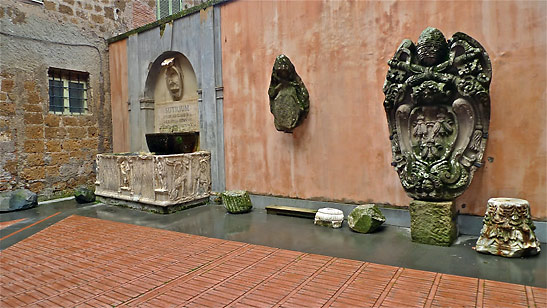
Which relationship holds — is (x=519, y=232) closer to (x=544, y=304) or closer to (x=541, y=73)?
(x=544, y=304)

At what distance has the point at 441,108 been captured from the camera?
3.98m

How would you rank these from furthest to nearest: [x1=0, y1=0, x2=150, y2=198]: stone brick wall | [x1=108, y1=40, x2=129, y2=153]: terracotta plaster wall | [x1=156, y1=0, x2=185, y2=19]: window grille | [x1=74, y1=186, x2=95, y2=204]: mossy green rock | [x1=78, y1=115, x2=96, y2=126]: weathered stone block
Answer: [x1=156, y1=0, x2=185, y2=19]: window grille
[x1=108, y1=40, x2=129, y2=153]: terracotta plaster wall
[x1=78, y1=115, x2=96, y2=126]: weathered stone block
[x1=74, y1=186, x2=95, y2=204]: mossy green rock
[x1=0, y1=0, x2=150, y2=198]: stone brick wall

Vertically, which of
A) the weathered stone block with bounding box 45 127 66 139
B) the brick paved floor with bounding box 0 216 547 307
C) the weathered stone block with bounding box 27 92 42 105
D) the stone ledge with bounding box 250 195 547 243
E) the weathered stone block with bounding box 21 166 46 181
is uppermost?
the weathered stone block with bounding box 27 92 42 105

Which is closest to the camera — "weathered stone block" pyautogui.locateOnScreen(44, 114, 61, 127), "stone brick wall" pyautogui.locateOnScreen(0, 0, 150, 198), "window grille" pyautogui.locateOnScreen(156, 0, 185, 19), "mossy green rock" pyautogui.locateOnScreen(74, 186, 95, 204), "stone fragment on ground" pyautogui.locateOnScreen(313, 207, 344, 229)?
"stone fragment on ground" pyautogui.locateOnScreen(313, 207, 344, 229)

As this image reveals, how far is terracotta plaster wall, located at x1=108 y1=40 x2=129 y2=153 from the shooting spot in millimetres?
8516

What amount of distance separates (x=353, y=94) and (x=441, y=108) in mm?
1355

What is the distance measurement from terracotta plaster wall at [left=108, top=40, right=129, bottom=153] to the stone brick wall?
0.48 ft

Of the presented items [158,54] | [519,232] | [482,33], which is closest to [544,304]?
[519,232]

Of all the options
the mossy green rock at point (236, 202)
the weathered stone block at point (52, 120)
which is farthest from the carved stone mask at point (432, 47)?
the weathered stone block at point (52, 120)

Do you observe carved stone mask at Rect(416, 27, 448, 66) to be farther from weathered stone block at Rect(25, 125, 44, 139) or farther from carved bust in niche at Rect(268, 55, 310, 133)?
weathered stone block at Rect(25, 125, 44, 139)

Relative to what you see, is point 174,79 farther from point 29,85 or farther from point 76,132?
point 29,85

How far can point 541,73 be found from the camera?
3783mm

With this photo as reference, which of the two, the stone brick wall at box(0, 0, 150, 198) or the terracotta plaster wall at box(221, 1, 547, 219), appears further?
the stone brick wall at box(0, 0, 150, 198)

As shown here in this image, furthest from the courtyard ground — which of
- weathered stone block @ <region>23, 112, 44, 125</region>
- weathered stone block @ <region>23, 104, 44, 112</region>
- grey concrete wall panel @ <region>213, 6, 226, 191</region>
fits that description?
weathered stone block @ <region>23, 104, 44, 112</region>
